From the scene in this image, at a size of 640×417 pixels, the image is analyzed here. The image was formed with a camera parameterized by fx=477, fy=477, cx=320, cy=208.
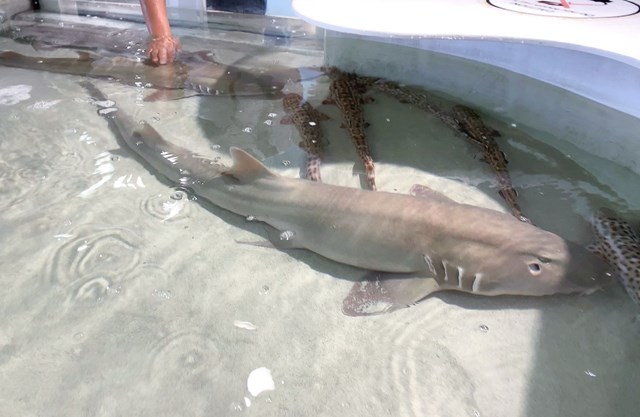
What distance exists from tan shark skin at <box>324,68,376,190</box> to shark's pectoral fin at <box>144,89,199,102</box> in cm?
133

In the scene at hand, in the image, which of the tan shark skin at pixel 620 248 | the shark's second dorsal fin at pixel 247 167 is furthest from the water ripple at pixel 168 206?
the tan shark skin at pixel 620 248

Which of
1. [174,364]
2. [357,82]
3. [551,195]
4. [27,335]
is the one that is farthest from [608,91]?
[27,335]

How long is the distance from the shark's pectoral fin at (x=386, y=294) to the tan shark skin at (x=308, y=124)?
100 centimetres

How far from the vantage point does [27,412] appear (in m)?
1.82

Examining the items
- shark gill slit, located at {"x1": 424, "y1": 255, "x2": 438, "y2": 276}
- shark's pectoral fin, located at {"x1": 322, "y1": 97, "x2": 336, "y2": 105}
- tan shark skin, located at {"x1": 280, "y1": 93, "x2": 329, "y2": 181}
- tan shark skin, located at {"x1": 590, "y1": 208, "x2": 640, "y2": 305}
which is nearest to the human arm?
tan shark skin, located at {"x1": 280, "y1": 93, "x2": 329, "y2": 181}

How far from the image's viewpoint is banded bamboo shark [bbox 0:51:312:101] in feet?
15.0

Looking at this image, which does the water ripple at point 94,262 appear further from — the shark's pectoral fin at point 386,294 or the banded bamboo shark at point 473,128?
the banded bamboo shark at point 473,128

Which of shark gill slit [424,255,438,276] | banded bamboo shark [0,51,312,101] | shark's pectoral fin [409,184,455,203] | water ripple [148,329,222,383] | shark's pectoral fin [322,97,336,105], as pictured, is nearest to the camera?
water ripple [148,329,222,383]

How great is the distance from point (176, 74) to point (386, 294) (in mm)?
3625

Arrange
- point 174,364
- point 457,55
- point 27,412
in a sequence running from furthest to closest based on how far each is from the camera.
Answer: point 457,55 < point 174,364 < point 27,412

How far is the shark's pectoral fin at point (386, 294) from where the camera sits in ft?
7.15

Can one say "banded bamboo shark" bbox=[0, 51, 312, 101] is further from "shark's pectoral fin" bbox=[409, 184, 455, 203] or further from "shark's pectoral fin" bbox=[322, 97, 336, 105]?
"shark's pectoral fin" bbox=[409, 184, 455, 203]

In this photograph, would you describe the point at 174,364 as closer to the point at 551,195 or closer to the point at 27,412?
the point at 27,412

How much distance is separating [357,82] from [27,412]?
3.59 m
